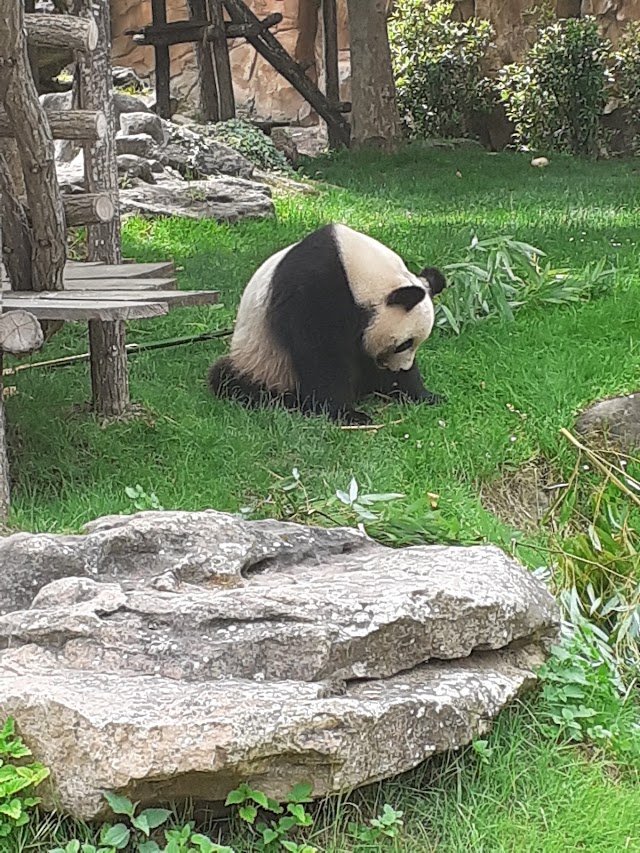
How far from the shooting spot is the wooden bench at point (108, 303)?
3.69m

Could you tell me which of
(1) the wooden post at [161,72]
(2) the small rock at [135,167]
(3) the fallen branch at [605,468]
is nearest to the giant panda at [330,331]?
(3) the fallen branch at [605,468]

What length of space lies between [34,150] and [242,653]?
2099mm

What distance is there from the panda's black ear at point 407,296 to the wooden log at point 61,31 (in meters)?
1.62

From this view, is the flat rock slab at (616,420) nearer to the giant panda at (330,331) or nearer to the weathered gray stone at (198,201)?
the giant panda at (330,331)

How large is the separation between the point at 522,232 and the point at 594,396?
320 centimetres

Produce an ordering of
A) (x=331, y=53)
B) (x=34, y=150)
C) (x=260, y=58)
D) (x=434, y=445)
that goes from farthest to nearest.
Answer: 1. (x=260, y=58)
2. (x=331, y=53)
3. (x=434, y=445)
4. (x=34, y=150)

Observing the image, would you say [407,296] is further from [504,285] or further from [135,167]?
[135,167]

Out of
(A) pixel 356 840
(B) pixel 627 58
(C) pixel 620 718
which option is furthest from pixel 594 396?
(B) pixel 627 58

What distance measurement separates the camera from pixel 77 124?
14.1ft

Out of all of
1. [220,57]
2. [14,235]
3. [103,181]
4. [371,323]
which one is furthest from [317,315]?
[220,57]

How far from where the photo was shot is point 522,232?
8.12 m

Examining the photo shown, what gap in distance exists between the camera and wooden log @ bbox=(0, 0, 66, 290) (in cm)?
362

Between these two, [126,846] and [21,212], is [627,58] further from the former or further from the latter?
[126,846]

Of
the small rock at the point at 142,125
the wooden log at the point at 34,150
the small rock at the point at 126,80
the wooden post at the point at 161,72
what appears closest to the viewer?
the wooden log at the point at 34,150
